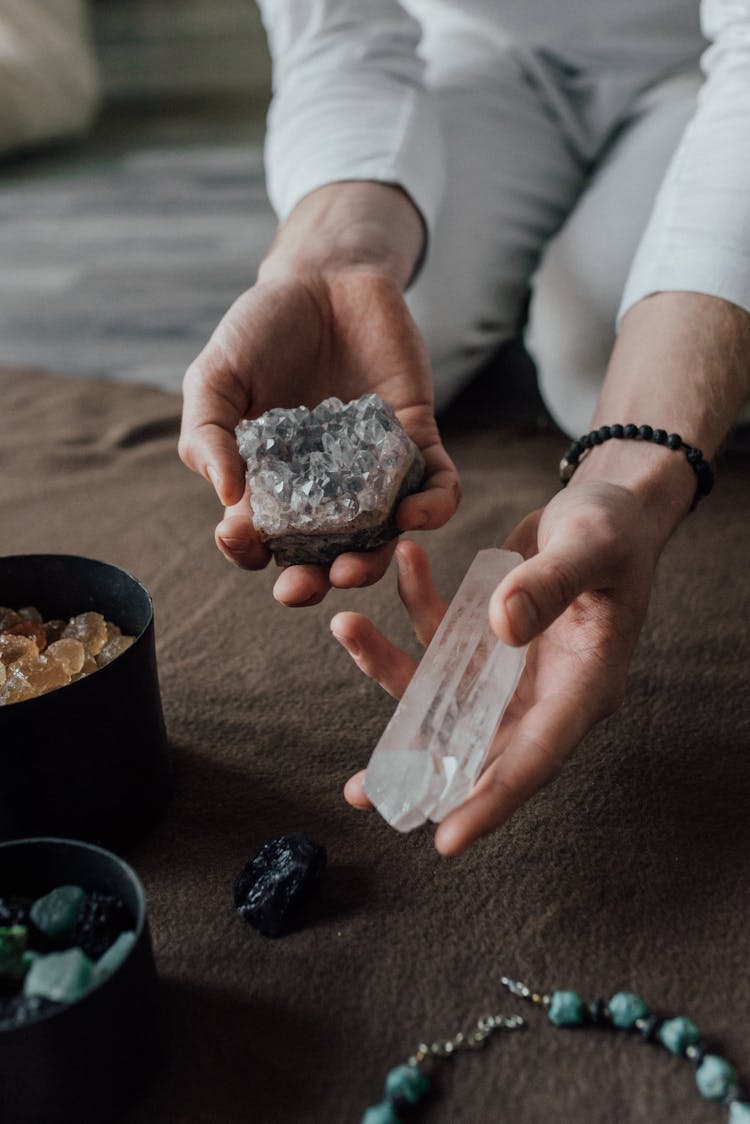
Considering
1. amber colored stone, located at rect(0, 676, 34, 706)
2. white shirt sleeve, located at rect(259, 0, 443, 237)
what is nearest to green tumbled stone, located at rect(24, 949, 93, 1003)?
amber colored stone, located at rect(0, 676, 34, 706)

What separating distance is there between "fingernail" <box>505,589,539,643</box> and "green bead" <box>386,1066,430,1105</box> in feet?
0.87

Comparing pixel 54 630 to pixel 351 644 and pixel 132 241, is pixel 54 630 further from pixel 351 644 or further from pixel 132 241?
pixel 132 241

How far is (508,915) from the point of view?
78cm

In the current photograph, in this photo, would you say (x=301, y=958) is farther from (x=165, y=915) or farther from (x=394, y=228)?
(x=394, y=228)

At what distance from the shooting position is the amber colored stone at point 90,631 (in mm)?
874

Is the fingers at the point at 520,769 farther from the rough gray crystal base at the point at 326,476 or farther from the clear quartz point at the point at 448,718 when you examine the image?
the rough gray crystal base at the point at 326,476

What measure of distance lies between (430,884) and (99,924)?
0.84 feet

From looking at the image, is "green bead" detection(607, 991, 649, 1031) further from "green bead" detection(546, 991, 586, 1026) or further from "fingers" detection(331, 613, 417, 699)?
"fingers" detection(331, 613, 417, 699)

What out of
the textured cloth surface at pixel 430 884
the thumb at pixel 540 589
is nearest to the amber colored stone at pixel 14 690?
the textured cloth surface at pixel 430 884

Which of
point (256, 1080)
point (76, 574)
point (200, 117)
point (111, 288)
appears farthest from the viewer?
point (200, 117)

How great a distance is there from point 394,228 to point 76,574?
0.62 metres

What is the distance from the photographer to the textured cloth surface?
68cm

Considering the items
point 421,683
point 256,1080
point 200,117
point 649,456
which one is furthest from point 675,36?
point 200,117

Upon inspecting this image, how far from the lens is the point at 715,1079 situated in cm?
65
